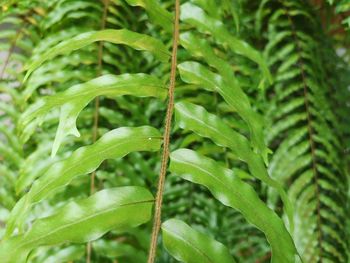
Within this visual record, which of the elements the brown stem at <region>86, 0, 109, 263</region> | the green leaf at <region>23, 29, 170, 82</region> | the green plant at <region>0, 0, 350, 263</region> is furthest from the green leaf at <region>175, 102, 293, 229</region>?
the brown stem at <region>86, 0, 109, 263</region>

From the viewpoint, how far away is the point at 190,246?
47 cm

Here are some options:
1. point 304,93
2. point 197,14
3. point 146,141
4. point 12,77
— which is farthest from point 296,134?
point 12,77

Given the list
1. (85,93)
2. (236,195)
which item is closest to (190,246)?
(236,195)

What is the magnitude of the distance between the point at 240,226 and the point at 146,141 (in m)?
0.39

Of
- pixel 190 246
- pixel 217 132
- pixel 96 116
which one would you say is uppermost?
pixel 96 116

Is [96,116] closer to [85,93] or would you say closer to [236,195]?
[85,93]

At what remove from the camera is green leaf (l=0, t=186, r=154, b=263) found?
17.5 inches

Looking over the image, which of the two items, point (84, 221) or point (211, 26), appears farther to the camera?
point (211, 26)

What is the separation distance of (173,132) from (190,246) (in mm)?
398

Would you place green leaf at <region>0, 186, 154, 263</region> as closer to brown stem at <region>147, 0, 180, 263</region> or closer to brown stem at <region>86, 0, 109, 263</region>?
brown stem at <region>147, 0, 180, 263</region>

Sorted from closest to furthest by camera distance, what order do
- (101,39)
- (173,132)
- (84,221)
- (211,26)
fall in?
(84,221) < (101,39) < (211,26) < (173,132)

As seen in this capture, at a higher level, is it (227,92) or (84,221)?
(227,92)

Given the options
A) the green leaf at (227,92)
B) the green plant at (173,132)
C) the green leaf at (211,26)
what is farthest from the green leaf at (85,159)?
the green leaf at (211,26)

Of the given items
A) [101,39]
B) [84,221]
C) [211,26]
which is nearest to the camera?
[84,221]
